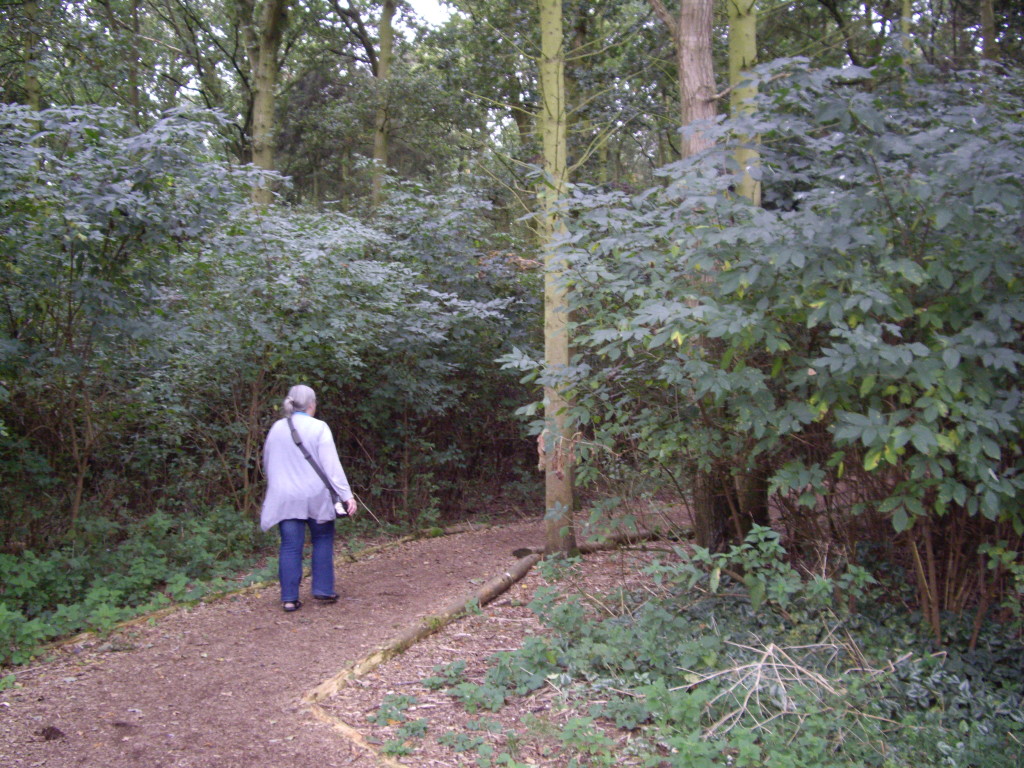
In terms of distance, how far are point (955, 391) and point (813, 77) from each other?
1.64 metres

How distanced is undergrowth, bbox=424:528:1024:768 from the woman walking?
1.88 meters

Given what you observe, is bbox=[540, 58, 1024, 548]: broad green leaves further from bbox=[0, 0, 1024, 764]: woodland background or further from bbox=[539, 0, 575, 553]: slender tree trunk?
bbox=[539, 0, 575, 553]: slender tree trunk

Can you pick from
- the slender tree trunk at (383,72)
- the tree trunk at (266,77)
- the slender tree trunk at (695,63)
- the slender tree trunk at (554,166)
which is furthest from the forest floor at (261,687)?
the slender tree trunk at (383,72)

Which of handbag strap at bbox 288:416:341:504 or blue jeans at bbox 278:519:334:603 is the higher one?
handbag strap at bbox 288:416:341:504

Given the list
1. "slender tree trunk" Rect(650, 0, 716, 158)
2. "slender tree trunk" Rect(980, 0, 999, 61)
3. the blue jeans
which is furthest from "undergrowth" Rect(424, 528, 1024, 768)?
"slender tree trunk" Rect(980, 0, 999, 61)

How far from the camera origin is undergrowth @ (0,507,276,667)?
19.2 ft

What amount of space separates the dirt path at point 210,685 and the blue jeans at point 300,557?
0.56 feet

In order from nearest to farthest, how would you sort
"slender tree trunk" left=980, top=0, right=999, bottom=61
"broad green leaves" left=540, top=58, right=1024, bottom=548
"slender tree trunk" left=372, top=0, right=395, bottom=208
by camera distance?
"broad green leaves" left=540, top=58, right=1024, bottom=548 < "slender tree trunk" left=980, top=0, right=999, bottom=61 < "slender tree trunk" left=372, top=0, right=395, bottom=208

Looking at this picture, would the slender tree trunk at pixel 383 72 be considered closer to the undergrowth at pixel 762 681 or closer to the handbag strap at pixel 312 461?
the handbag strap at pixel 312 461

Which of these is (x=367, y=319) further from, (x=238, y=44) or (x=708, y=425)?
(x=238, y=44)

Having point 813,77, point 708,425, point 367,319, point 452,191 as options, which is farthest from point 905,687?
point 452,191

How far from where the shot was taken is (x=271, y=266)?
8180 millimetres

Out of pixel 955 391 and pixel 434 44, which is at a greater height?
pixel 434 44

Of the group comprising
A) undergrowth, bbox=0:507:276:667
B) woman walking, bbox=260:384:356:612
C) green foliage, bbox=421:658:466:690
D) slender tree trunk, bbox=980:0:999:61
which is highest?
slender tree trunk, bbox=980:0:999:61
